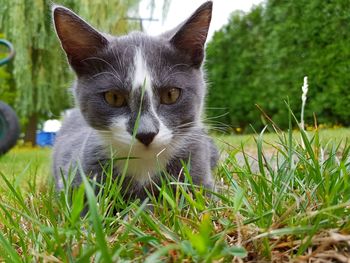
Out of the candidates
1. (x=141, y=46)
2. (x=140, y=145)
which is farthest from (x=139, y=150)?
(x=141, y=46)

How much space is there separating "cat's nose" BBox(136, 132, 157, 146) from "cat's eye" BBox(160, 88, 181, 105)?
225 millimetres

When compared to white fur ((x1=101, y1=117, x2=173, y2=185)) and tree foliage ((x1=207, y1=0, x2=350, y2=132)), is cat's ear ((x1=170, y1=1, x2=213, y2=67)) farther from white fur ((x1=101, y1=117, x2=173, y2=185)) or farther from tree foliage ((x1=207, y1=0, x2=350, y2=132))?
tree foliage ((x1=207, y1=0, x2=350, y2=132))

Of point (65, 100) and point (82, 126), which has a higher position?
point (82, 126)

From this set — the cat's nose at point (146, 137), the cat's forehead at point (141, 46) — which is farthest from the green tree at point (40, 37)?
the cat's nose at point (146, 137)

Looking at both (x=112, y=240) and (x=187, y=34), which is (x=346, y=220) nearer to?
(x=112, y=240)

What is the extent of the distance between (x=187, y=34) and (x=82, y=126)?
85 cm

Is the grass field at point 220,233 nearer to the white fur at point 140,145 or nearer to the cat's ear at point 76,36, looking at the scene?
the white fur at point 140,145

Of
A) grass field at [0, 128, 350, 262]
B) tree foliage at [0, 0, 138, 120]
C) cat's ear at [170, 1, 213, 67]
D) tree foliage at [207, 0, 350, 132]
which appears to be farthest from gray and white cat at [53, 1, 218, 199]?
tree foliage at [0, 0, 138, 120]

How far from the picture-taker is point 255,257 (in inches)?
33.6

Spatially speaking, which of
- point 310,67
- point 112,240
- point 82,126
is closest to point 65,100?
point 310,67

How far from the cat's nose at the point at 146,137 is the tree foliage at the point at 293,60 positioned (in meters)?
5.35

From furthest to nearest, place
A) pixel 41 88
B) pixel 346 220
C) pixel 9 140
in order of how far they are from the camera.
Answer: pixel 41 88 → pixel 9 140 → pixel 346 220

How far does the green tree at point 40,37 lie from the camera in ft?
30.9

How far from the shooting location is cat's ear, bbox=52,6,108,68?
1692 millimetres
